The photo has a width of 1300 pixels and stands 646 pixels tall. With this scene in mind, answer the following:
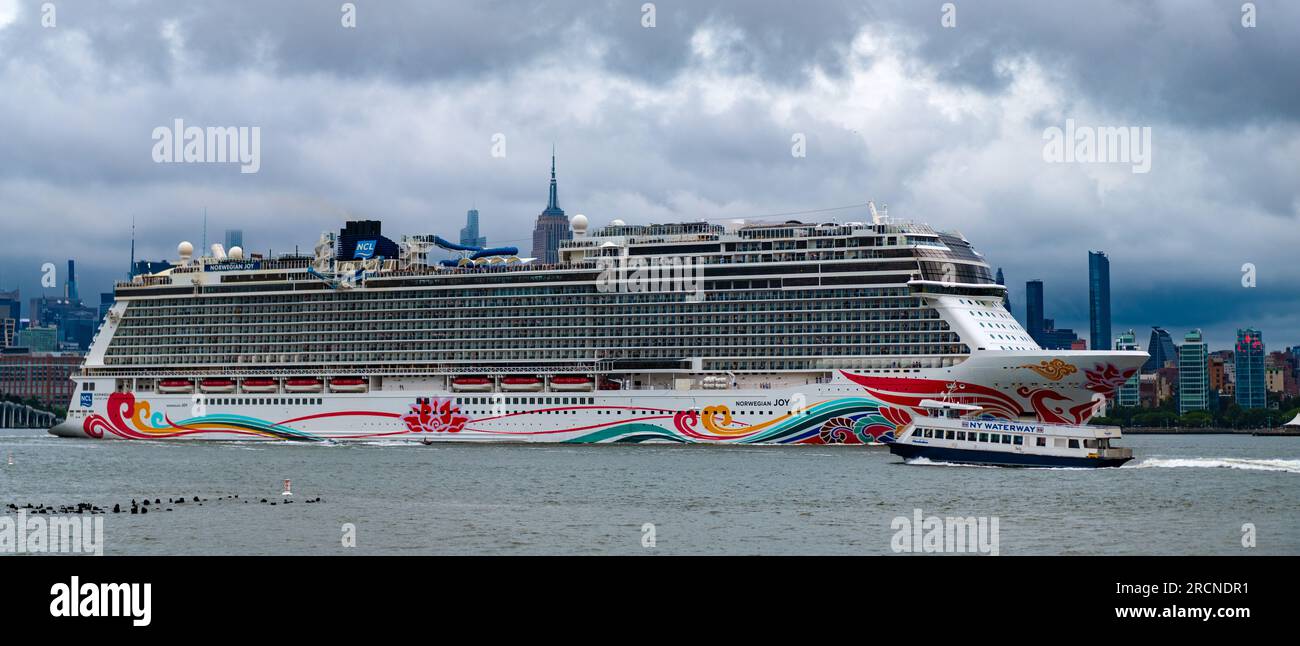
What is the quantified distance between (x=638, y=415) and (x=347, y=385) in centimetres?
2195

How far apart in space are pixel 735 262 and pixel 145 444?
42220 mm

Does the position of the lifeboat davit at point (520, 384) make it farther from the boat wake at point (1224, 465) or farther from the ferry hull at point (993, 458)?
the boat wake at point (1224, 465)

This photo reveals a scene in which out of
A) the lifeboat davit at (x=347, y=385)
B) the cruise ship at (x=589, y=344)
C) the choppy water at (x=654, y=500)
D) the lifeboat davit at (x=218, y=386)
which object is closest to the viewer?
the choppy water at (x=654, y=500)

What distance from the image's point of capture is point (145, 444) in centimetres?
9950

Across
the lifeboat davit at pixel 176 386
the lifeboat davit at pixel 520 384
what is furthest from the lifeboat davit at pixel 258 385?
the lifeboat davit at pixel 520 384

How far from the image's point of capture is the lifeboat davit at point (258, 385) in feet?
324

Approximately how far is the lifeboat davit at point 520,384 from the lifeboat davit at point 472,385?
1.01 meters

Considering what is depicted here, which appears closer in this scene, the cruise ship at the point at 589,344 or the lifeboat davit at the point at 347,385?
the cruise ship at the point at 589,344

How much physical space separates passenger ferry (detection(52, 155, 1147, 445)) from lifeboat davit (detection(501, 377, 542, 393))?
15 centimetres

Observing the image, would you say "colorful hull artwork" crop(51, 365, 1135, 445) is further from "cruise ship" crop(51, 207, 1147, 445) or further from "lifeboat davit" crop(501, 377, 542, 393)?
"lifeboat davit" crop(501, 377, 542, 393)

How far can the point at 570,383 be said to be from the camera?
89.4m

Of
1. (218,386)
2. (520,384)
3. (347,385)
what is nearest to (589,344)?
(520,384)
